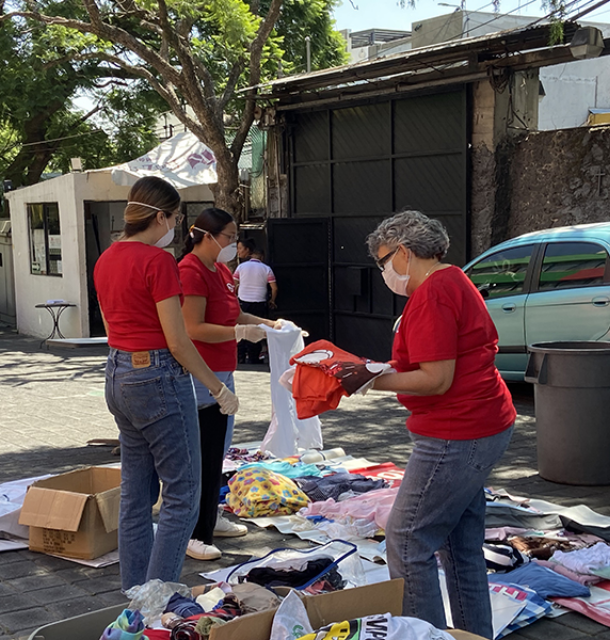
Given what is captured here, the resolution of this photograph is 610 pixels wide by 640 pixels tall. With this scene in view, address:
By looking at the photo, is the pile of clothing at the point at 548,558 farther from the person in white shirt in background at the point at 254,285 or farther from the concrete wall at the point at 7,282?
the concrete wall at the point at 7,282

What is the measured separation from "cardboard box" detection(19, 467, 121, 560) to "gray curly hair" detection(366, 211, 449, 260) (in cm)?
249

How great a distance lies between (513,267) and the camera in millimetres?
9812

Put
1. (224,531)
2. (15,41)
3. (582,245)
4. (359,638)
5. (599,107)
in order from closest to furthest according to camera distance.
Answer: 1. (359,638)
2. (224,531)
3. (582,245)
4. (15,41)
5. (599,107)

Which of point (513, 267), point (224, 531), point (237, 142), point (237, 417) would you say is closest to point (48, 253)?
point (237, 142)

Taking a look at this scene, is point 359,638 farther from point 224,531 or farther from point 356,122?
point 356,122

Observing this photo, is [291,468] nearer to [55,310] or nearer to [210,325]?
[210,325]

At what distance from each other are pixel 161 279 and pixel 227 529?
2.25 metres

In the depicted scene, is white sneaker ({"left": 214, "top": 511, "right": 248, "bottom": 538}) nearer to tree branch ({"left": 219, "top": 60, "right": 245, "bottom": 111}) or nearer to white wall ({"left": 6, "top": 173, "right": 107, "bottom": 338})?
tree branch ({"left": 219, "top": 60, "right": 245, "bottom": 111})

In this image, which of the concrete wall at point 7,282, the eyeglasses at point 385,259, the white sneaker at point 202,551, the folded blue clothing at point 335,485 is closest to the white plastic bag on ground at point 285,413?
the folded blue clothing at point 335,485

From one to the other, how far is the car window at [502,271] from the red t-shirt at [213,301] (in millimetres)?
5476

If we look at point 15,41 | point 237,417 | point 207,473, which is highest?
point 15,41

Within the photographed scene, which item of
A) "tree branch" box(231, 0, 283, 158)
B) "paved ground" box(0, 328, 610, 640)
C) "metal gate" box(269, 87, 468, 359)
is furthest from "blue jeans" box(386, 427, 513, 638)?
"tree branch" box(231, 0, 283, 158)

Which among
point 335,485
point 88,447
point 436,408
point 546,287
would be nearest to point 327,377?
point 436,408

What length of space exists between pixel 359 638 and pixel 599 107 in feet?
63.0
